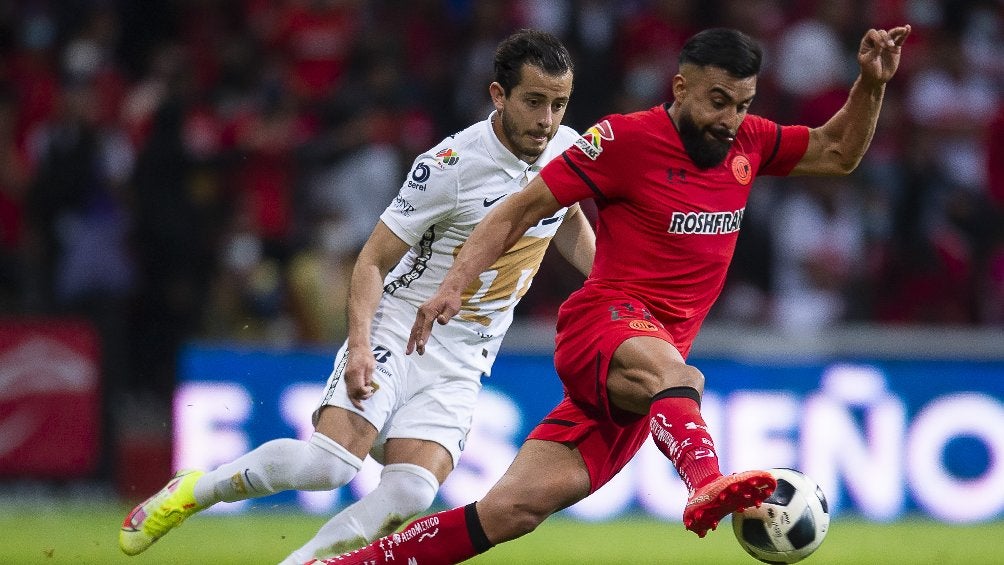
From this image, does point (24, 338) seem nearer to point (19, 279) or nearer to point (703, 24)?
point (19, 279)

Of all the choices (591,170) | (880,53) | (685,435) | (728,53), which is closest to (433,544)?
(685,435)

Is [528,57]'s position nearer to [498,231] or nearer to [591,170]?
[591,170]

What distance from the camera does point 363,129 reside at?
12266 mm

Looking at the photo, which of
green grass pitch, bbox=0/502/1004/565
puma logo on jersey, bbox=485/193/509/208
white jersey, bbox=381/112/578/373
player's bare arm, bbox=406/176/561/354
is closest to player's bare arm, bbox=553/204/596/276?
white jersey, bbox=381/112/578/373

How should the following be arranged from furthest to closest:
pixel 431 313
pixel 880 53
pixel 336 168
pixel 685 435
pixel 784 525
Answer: pixel 336 168
pixel 880 53
pixel 431 313
pixel 784 525
pixel 685 435

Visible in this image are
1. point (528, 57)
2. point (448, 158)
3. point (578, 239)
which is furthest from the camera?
point (578, 239)

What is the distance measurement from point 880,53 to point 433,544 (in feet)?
8.47

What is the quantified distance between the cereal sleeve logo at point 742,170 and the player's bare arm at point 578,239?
106 cm

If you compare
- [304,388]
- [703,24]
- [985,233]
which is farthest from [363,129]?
[985,233]

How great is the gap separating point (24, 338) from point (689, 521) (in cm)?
776

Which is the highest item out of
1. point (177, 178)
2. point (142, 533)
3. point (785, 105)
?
point (785, 105)

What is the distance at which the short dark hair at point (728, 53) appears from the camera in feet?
18.2

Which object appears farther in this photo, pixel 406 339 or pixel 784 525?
pixel 406 339

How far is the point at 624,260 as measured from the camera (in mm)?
5828
